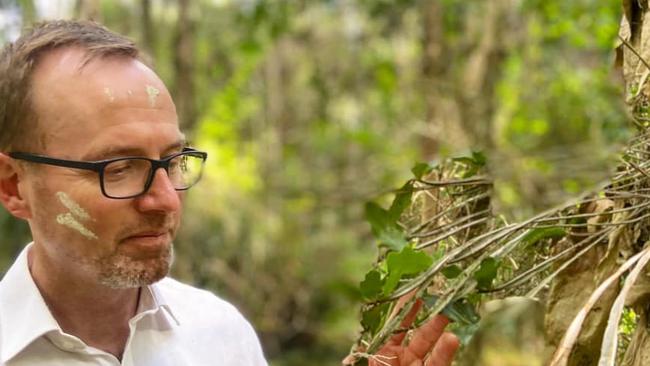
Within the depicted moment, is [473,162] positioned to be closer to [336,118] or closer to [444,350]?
[444,350]

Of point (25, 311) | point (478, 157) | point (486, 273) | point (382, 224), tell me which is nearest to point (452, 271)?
point (486, 273)

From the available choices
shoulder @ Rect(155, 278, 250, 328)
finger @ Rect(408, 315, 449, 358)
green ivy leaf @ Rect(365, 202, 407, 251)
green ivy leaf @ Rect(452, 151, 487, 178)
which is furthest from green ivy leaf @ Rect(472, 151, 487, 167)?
shoulder @ Rect(155, 278, 250, 328)

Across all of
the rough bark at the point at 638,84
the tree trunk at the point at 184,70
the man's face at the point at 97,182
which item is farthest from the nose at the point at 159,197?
the tree trunk at the point at 184,70

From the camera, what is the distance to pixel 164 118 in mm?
1441

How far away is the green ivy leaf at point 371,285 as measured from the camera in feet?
4.62

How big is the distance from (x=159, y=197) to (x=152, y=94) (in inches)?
7.8

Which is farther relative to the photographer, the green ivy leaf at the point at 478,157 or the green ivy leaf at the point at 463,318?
the green ivy leaf at the point at 478,157

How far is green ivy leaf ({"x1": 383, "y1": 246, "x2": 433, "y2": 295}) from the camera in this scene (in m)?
1.38

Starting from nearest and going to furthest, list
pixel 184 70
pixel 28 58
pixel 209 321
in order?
pixel 28 58
pixel 209 321
pixel 184 70

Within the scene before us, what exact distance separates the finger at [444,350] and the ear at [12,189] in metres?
0.74

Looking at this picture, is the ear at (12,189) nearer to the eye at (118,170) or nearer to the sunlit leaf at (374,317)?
the eye at (118,170)

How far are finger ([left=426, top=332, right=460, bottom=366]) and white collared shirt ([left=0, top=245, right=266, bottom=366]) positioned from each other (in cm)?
41

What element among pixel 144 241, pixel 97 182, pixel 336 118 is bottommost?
pixel 336 118

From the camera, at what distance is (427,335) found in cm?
143
